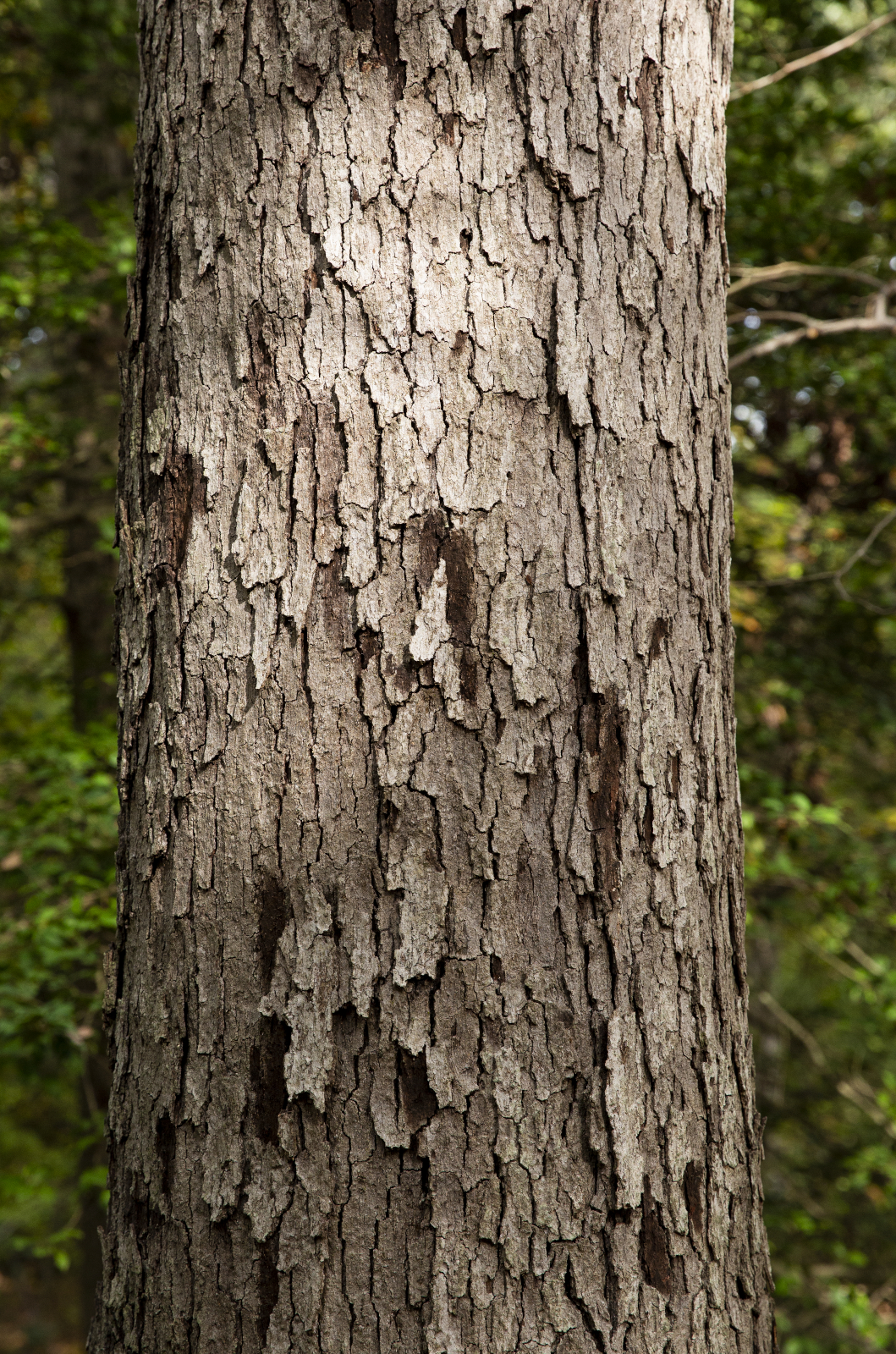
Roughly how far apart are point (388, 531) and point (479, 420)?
163 millimetres

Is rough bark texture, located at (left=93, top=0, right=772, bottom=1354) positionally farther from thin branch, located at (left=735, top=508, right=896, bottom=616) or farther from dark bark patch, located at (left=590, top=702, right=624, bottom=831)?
thin branch, located at (left=735, top=508, right=896, bottom=616)

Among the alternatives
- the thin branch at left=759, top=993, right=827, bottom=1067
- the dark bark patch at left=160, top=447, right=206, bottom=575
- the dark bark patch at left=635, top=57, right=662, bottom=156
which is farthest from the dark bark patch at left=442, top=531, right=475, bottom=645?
the thin branch at left=759, top=993, right=827, bottom=1067

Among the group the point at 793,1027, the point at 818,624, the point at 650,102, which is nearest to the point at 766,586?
the point at 818,624

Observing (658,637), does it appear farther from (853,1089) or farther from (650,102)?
(853,1089)

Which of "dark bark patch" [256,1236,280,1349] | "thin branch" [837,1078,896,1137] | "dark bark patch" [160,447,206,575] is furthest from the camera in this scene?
"thin branch" [837,1078,896,1137]

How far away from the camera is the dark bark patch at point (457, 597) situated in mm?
1020

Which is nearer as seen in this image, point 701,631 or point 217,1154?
point 217,1154

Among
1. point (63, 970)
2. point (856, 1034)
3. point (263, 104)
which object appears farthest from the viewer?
point (856, 1034)

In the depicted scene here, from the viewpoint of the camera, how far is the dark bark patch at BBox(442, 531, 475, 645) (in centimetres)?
102

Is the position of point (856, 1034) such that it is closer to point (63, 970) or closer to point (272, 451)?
point (63, 970)

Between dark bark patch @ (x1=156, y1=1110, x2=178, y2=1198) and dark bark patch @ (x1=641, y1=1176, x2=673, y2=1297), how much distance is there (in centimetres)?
52

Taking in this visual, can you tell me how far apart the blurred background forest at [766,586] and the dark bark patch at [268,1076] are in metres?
2.39

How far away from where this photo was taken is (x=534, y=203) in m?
1.06

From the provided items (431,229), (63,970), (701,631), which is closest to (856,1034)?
(63,970)
